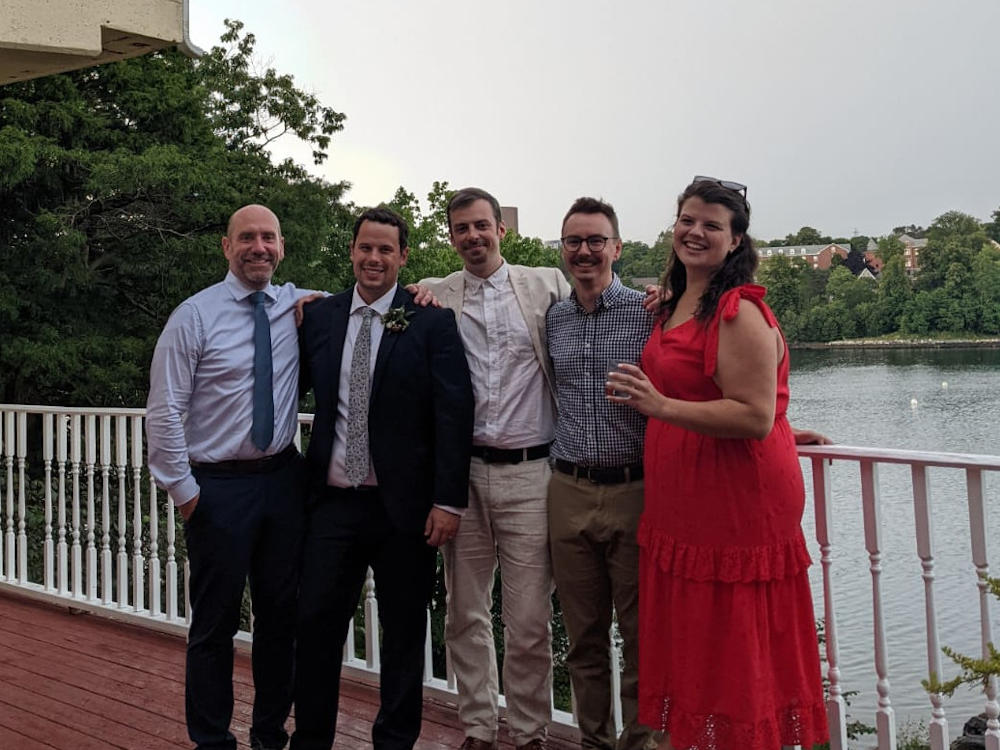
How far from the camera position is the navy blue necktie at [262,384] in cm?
271

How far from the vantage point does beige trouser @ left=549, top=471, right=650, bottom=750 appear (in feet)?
8.55

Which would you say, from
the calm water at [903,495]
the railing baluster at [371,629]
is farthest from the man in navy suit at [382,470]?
the calm water at [903,495]

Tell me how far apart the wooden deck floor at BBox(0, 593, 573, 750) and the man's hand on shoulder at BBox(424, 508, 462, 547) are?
0.84 metres

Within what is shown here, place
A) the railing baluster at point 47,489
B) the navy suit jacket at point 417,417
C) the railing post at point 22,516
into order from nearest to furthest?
the navy suit jacket at point 417,417, the railing baluster at point 47,489, the railing post at point 22,516

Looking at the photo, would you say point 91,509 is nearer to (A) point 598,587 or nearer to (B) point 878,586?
(A) point 598,587

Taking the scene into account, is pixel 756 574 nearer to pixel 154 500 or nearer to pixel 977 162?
pixel 154 500

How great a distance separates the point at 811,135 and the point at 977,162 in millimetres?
13595

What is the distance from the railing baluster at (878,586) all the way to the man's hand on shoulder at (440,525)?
108 cm

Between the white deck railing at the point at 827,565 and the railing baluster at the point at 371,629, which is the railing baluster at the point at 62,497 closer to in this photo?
the white deck railing at the point at 827,565

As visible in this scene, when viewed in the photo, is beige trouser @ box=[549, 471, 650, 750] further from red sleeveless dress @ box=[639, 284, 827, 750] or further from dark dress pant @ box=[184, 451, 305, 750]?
dark dress pant @ box=[184, 451, 305, 750]

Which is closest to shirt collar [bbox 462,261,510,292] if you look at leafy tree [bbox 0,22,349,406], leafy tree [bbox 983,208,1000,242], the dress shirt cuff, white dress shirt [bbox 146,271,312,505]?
white dress shirt [bbox 146,271,312,505]

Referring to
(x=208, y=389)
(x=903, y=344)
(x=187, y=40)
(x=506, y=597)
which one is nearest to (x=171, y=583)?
(x=208, y=389)

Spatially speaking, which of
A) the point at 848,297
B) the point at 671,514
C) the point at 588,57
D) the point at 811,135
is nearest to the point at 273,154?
the point at 671,514

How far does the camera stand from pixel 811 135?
172 ft
